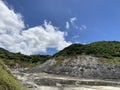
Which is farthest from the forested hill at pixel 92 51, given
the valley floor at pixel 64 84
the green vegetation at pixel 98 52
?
the valley floor at pixel 64 84

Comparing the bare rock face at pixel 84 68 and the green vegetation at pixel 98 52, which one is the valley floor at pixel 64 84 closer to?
the bare rock face at pixel 84 68

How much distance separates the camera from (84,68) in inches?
3177

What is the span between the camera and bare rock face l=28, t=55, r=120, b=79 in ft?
254

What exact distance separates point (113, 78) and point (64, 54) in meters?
23.9

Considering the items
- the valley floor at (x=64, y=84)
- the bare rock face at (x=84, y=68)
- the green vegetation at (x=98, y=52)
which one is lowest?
the valley floor at (x=64, y=84)

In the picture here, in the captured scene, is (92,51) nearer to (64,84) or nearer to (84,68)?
(84,68)

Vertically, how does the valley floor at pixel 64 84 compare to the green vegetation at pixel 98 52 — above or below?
below

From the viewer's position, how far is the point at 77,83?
202 feet

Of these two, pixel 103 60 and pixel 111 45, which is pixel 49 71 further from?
pixel 111 45

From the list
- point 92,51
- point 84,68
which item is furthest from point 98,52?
point 84,68

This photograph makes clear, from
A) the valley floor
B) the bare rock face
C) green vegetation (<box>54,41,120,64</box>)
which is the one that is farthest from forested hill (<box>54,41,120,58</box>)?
the valley floor

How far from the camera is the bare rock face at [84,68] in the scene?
3054 inches

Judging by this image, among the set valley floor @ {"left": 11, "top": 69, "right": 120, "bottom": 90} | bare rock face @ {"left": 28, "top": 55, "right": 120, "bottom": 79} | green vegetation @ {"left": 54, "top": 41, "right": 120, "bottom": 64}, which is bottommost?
valley floor @ {"left": 11, "top": 69, "right": 120, "bottom": 90}

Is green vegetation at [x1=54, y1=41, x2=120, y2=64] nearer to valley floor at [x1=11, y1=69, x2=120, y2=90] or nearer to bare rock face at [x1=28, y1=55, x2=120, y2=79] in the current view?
bare rock face at [x1=28, y1=55, x2=120, y2=79]
